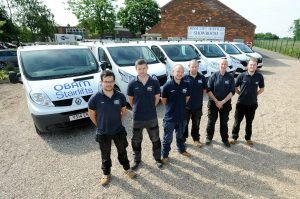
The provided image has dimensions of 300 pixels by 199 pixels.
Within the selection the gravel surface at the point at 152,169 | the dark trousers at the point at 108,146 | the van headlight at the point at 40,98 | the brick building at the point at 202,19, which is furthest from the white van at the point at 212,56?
the brick building at the point at 202,19

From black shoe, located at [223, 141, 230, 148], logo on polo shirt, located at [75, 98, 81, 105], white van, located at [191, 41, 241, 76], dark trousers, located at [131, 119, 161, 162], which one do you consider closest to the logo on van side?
logo on polo shirt, located at [75, 98, 81, 105]

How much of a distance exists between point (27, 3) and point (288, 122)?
27220mm

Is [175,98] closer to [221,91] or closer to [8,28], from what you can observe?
[221,91]

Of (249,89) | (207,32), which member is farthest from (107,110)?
(207,32)

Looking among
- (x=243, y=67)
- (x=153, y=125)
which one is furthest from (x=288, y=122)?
(x=243, y=67)

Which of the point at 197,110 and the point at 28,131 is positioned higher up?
the point at 197,110

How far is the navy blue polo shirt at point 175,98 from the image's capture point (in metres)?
4.05

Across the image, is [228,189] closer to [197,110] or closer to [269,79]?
[197,110]

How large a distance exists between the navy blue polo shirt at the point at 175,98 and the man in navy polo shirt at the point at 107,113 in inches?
31.5

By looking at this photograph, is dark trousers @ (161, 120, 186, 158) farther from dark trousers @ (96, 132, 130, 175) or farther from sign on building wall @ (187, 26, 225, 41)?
sign on building wall @ (187, 26, 225, 41)

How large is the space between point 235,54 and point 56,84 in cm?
→ 1020

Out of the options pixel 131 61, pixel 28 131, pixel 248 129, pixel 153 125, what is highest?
pixel 131 61

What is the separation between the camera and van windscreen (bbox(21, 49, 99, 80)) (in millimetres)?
5589

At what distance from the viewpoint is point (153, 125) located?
3.96 meters
